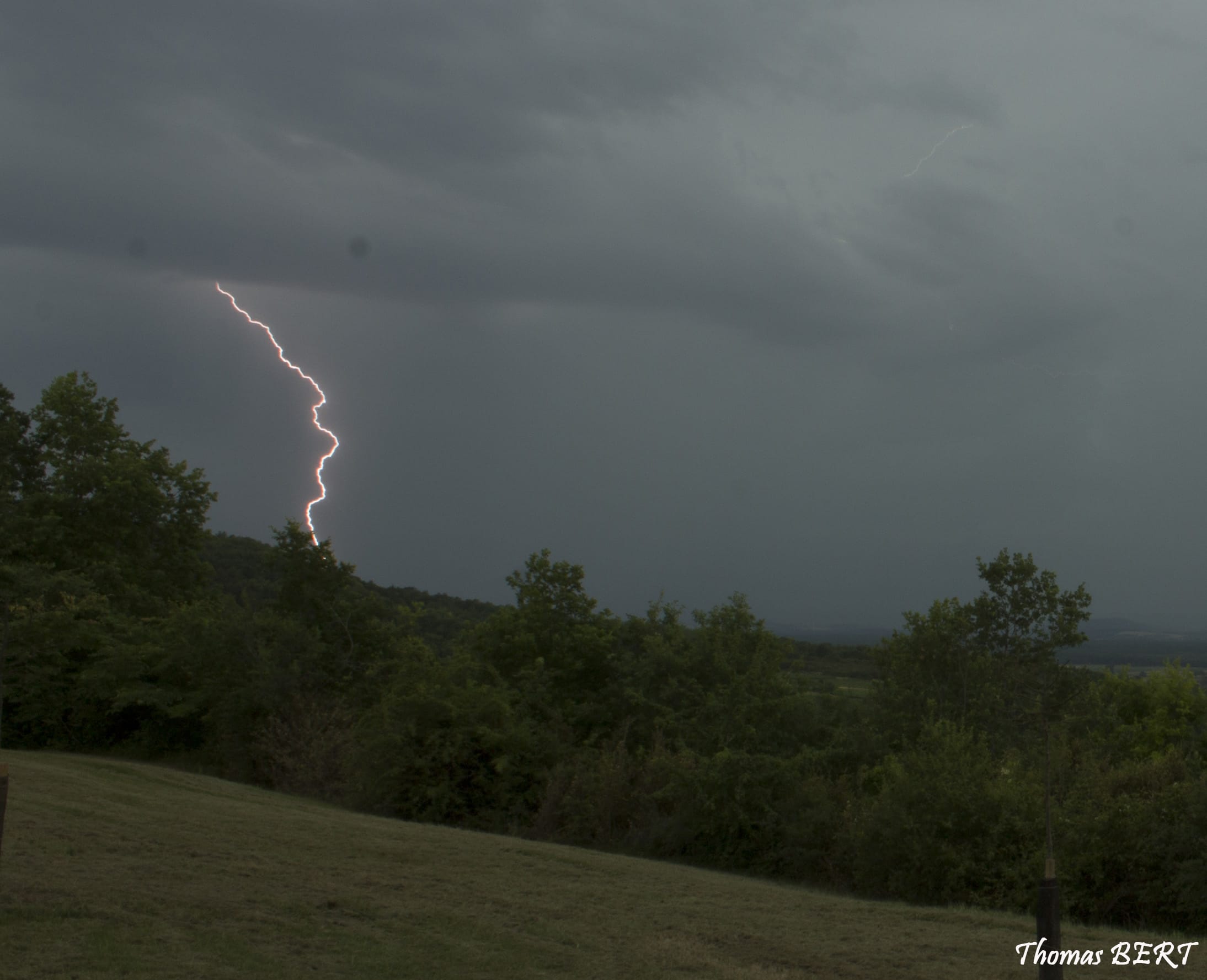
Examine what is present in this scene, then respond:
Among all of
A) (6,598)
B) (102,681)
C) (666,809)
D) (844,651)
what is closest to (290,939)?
(666,809)

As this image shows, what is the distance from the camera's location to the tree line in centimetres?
1611

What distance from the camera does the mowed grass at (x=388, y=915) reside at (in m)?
8.17

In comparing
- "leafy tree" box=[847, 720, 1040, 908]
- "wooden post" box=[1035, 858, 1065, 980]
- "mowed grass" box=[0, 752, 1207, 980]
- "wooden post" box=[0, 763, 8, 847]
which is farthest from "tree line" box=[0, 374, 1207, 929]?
"wooden post" box=[0, 763, 8, 847]

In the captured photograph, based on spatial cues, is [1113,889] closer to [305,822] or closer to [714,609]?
[305,822]

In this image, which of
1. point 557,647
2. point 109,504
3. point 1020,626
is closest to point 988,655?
point 1020,626

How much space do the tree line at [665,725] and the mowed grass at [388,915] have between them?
10.1 feet

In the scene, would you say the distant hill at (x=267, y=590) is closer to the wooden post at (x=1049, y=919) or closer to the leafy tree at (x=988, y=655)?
the leafy tree at (x=988, y=655)

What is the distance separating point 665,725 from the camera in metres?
26.8

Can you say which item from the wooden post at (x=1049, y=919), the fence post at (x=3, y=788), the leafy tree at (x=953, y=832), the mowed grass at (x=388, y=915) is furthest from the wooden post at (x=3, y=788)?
the leafy tree at (x=953, y=832)

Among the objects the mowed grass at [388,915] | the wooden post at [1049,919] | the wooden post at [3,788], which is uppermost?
the wooden post at [1049,919]

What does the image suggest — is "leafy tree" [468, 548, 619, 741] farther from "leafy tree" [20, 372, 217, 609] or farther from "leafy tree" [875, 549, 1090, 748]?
"leafy tree" [20, 372, 217, 609]

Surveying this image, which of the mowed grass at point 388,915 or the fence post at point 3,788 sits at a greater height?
the fence post at point 3,788

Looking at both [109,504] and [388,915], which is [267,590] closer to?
[109,504]

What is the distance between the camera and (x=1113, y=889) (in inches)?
618
